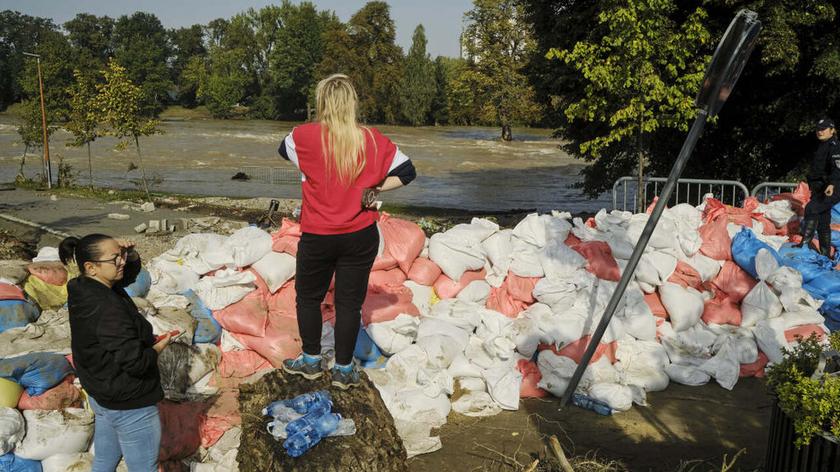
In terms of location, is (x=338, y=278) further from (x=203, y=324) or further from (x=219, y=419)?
(x=203, y=324)

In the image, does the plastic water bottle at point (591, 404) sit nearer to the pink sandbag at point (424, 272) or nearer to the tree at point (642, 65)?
the pink sandbag at point (424, 272)

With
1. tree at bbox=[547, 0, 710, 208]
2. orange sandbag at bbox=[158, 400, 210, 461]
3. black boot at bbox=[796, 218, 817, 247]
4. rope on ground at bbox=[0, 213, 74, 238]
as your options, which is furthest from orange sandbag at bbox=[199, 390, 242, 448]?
rope on ground at bbox=[0, 213, 74, 238]

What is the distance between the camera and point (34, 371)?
3729 millimetres

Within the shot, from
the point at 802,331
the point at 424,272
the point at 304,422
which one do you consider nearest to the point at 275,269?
the point at 424,272

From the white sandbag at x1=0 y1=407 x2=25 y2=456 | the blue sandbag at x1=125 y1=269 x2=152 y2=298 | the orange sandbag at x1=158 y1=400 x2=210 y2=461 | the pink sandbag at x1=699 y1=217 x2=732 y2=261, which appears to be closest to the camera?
the white sandbag at x1=0 y1=407 x2=25 y2=456

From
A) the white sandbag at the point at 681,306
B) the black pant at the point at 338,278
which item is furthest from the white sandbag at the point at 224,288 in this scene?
the white sandbag at the point at 681,306

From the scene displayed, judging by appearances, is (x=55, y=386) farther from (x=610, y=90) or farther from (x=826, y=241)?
(x=610, y=90)

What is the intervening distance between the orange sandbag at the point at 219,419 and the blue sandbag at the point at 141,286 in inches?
40.4

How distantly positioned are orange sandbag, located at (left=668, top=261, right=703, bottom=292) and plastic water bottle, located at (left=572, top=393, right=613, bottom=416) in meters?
1.55

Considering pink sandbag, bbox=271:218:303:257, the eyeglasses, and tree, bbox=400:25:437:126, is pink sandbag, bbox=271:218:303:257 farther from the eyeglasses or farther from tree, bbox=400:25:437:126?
tree, bbox=400:25:437:126

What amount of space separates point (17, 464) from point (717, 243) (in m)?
5.14

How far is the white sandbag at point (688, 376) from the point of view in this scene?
4996 mm

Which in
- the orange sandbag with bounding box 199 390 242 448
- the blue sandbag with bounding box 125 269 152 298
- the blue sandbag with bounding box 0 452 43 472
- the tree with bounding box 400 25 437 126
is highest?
the tree with bounding box 400 25 437 126

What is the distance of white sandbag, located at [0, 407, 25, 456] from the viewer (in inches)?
134
